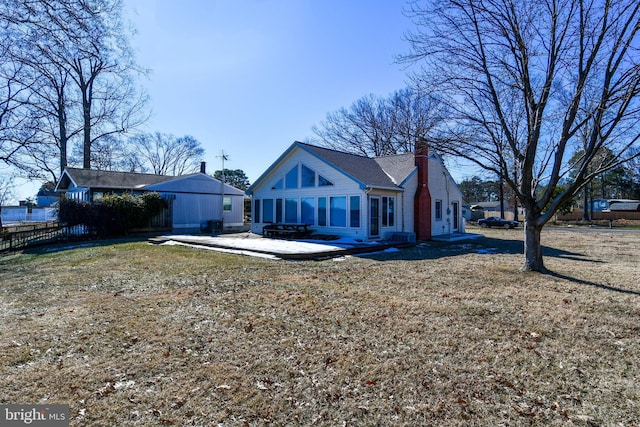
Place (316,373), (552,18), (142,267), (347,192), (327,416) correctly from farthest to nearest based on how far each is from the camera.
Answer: (347,192) → (142,267) → (552,18) → (316,373) → (327,416)

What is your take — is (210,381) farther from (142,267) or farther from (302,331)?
(142,267)

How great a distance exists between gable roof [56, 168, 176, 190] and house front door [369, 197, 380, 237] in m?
14.0

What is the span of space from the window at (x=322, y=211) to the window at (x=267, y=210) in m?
3.32

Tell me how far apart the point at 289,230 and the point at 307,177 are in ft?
8.75

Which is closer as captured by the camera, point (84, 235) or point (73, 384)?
point (73, 384)

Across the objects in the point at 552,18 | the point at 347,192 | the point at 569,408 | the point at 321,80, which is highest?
the point at 321,80

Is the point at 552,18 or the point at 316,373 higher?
the point at 552,18

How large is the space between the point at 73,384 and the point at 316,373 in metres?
2.13

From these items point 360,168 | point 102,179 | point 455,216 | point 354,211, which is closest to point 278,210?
point 360,168

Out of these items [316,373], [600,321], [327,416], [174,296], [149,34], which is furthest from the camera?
[149,34]

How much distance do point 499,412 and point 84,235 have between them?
18528mm

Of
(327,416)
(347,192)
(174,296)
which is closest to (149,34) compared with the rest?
(174,296)

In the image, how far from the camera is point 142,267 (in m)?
8.85

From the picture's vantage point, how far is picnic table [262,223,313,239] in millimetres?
15258
